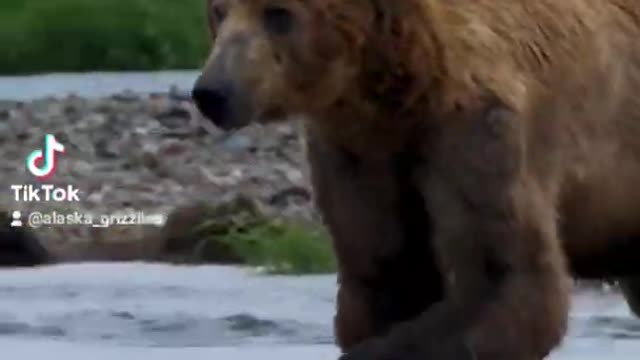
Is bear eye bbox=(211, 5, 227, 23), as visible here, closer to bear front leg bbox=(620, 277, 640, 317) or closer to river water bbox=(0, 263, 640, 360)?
bear front leg bbox=(620, 277, 640, 317)

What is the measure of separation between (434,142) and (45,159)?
906 centimetres

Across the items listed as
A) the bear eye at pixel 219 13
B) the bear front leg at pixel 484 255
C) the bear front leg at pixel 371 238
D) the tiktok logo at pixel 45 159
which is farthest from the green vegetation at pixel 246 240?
the bear eye at pixel 219 13

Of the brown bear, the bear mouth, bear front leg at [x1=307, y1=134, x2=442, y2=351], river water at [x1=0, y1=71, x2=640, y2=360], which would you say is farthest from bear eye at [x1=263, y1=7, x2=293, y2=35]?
river water at [x1=0, y1=71, x2=640, y2=360]

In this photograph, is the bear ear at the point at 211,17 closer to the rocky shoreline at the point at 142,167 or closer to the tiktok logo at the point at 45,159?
the rocky shoreline at the point at 142,167

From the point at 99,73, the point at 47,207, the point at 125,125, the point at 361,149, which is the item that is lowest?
the point at 361,149

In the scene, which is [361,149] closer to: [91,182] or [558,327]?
[558,327]

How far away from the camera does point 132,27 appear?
20141mm

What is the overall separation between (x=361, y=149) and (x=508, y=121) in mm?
275

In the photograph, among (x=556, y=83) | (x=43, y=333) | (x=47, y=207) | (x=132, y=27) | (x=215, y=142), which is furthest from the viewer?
(x=132, y=27)

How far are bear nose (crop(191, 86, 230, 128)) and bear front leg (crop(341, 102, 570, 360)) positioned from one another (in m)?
0.45

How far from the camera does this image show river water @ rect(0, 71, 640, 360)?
5.78 metres

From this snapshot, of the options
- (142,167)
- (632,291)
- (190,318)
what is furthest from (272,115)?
(142,167)

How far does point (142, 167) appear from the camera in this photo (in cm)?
1269

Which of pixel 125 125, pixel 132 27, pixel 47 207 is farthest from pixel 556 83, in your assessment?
pixel 132 27
